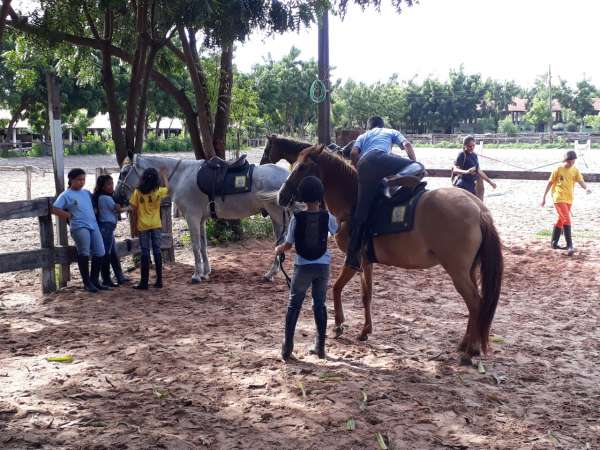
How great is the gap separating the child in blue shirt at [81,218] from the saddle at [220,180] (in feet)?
5.61

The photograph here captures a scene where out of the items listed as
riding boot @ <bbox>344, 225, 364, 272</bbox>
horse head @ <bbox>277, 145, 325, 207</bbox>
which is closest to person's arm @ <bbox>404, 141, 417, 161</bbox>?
horse head @ <bbox>277, 145, 325, 207</bbox>

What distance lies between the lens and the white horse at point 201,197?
29.4 ft

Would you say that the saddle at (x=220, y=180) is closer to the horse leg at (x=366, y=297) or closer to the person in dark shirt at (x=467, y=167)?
the horse leg at (x=366, y=297)

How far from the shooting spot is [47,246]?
26.6ft

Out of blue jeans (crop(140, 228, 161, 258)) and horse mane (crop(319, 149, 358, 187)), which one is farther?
blue jeans (crop(140, 228, 161, 258))

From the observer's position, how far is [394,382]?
5.12 meters

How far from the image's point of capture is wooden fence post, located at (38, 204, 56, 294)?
26.5 feet

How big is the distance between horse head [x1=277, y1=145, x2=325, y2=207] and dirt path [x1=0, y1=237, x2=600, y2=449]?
1.48m

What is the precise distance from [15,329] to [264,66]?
189 feet

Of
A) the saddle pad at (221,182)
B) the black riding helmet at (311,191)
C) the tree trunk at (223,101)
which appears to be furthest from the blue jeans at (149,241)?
the black riding helmet at (311,191)

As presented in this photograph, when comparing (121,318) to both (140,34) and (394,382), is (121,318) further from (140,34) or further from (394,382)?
(140,34)

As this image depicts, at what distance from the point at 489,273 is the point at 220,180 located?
4736 mm

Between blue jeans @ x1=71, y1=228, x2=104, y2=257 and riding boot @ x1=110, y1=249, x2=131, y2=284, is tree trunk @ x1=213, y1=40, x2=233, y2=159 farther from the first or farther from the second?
blue jeans @ x1=71, y1=228, x2=104, y2=257

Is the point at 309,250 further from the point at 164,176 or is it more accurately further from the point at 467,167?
the point at 467,167
